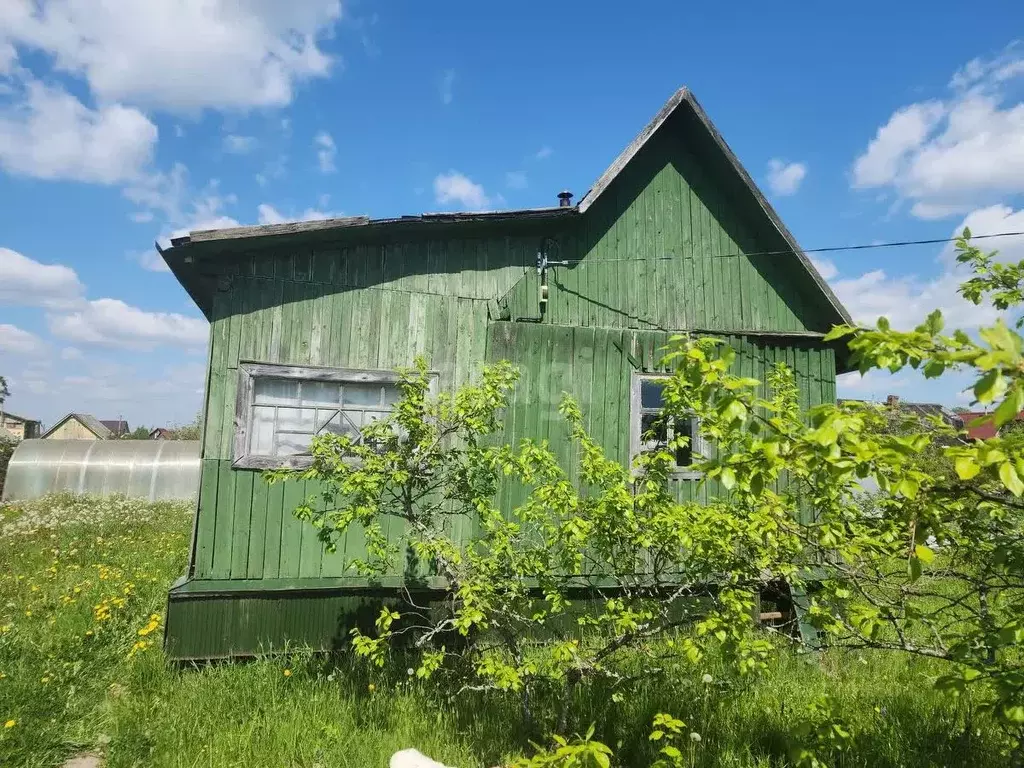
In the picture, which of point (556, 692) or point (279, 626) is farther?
point (279, 626)

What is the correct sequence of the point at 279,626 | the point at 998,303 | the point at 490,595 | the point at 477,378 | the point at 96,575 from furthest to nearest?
the point at 96,575, the point at 477,378, the point at 279,626, the point at 490,595, the point at 998,303

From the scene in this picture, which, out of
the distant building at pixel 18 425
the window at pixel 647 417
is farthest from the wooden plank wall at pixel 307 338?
the distant building at pixel 18 425

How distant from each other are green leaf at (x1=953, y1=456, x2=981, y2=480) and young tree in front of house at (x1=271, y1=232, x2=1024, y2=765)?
0.02 m

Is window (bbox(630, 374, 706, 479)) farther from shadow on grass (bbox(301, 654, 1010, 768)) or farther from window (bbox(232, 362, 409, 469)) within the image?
window (bbox(232, 362, 409, 469))

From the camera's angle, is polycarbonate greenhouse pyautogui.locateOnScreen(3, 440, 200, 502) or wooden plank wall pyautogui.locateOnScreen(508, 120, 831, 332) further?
polycarbonate greenhouse pyautogui.locateOnScreen(3, 440, 200, 502)

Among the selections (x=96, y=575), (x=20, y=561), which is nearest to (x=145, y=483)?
(x=20, y=561)

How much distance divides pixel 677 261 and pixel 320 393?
4744 mm

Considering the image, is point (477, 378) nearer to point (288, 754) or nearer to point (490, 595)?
point (490, 595)

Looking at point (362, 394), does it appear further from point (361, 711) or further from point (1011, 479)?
point (1011, 479)

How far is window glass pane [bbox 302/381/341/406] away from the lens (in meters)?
7.08

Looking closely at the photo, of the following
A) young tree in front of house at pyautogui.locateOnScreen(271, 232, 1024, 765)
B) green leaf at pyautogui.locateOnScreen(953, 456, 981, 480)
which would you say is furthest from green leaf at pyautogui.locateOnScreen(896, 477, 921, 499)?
green leaf at pyautogui.locateOnScreen(953, 456, 981, 480)

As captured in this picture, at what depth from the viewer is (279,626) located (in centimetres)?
644

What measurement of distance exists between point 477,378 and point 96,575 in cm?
626

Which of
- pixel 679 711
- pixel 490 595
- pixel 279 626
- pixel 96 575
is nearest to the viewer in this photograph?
pixel 490 595
